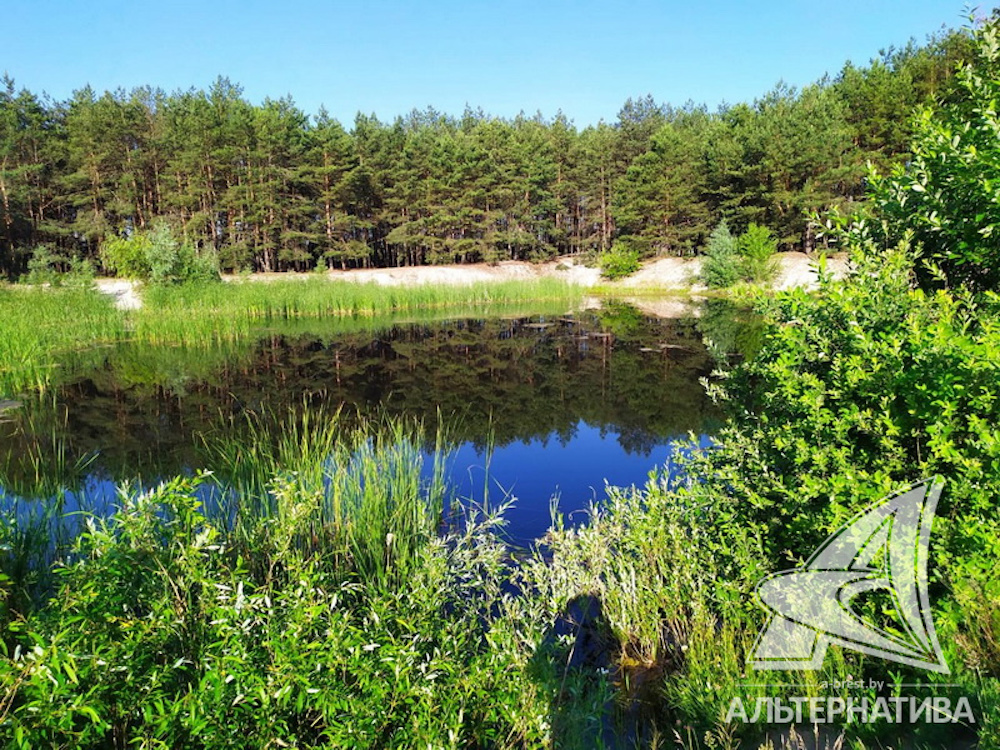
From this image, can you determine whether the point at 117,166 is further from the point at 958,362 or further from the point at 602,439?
the point at 958,362

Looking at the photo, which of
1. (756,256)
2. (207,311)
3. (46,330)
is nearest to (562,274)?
(756,256)

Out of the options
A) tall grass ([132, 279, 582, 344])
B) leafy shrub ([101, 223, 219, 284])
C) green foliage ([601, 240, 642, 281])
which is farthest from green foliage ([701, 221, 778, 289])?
leafy shrub ([101, 223, 219, 284])

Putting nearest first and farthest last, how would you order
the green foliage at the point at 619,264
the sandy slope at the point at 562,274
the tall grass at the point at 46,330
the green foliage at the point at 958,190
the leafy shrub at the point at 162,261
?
the green foliage at the point at 958,190, the tall grass at the point at 46,330, the leafy shrub at the point at 162,261, the sandy slope at the point at 562,274, the green foliage at the point at 619,264

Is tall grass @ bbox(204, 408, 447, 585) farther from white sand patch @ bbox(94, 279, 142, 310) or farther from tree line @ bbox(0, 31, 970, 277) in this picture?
tree line @ bbox(0, 31, 970, 277)

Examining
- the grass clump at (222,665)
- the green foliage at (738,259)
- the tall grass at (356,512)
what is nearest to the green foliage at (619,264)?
the green foliage at (738,259)

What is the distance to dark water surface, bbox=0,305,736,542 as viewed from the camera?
7148 mm

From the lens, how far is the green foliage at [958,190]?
10.3 ft

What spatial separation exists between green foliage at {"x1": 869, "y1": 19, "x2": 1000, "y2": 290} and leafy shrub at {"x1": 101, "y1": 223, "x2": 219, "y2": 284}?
24117 mm

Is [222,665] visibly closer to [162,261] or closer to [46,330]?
[46,330]

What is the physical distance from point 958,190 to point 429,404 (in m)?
8.84

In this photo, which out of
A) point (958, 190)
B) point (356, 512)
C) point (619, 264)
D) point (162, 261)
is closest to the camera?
point (958, 190)

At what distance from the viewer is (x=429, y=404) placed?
11133 mm

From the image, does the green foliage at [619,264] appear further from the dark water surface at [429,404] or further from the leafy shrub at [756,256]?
the dark water surface at [429,404]

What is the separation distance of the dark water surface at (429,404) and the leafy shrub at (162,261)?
7.23 metres
